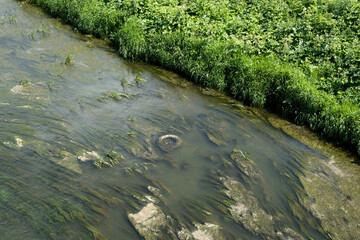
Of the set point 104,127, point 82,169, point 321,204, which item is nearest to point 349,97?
point 321,204

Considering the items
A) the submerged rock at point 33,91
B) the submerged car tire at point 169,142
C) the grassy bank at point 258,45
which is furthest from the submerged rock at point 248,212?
the submerged rock at point 33,91

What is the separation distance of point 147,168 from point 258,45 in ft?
19.7

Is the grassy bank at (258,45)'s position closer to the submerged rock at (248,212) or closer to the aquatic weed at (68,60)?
the aquatic weed at (68,60)

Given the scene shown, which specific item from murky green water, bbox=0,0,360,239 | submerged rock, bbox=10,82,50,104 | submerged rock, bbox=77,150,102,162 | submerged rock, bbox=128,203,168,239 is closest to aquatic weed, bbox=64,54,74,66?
murky green water, bbox=0,0,360,239

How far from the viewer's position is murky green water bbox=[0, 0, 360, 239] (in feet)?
19.5

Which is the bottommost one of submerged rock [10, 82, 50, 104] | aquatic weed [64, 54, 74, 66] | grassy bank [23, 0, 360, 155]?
submerged rock [10, 82, 50, 104]

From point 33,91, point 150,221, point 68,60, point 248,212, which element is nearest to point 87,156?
point 150,221

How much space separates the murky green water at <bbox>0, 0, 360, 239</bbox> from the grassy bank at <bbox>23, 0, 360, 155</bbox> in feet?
2.90

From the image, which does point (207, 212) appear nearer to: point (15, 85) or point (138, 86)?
point (138, 86)

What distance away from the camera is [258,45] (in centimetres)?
1112

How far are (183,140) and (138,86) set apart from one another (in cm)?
307

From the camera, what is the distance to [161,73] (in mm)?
11438

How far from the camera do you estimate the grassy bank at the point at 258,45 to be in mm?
9344

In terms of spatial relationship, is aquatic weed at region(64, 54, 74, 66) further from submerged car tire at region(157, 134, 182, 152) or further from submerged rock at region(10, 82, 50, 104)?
submerged car tire at region(157, 134, 182, 152)
